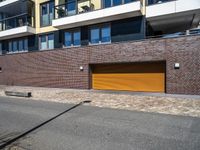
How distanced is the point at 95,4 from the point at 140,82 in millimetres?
8056

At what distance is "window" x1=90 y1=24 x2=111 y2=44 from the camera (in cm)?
1612

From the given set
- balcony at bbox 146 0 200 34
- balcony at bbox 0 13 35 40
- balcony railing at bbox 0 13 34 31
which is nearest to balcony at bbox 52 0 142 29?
balcony at bbox 146 0 200 34

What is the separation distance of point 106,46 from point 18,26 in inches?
498

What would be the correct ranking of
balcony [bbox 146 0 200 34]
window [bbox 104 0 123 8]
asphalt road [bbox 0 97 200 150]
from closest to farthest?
asphalt road [bbox 0 97 200 150] < balcony [bbox 146 0 200 34] < window [bbox 104 0 123 8]

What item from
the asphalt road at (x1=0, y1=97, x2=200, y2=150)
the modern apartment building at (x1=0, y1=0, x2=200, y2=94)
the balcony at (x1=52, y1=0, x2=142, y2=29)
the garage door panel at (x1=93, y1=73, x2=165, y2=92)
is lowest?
the asphalt road at (x1=0, y1=97, x2=200, y2=150)

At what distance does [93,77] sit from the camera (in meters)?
16.0

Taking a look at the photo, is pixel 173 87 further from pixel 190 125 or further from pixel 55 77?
pixel 55 77

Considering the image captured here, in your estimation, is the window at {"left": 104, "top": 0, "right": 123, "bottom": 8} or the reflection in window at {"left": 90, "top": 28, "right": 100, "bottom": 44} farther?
the reflection in window at {"left": 90, "top": 28, "right": 100, "bottom": 44}

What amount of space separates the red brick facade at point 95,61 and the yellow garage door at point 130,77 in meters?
0.64

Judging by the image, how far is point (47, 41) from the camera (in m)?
20.2

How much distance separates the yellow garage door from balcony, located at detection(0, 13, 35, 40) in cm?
922

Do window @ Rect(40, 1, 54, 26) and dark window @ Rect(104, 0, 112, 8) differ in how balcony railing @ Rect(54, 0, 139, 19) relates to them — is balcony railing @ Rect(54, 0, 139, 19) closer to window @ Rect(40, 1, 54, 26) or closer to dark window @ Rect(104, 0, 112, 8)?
dark window @ Rect(104, 0, 112, 8)

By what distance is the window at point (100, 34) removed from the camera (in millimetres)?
16125

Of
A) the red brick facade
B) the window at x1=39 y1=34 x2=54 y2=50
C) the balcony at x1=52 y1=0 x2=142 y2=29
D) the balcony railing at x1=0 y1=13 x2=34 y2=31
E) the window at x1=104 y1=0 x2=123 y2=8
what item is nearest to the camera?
the red brick facade
